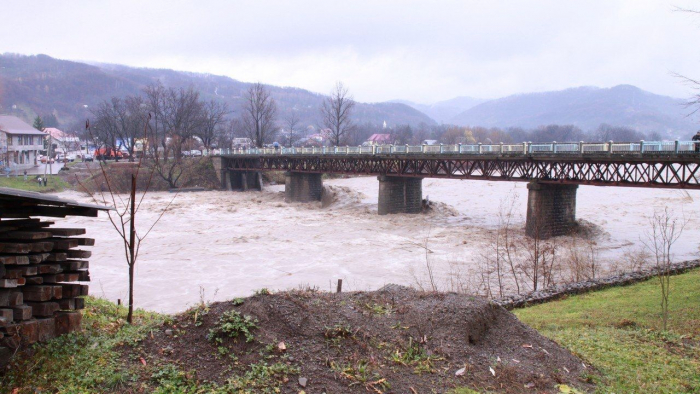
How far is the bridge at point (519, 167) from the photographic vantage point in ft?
104

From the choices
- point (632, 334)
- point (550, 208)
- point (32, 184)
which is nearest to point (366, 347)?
point (632, 334)

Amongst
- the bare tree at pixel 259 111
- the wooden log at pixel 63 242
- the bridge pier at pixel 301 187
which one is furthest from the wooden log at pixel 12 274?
the bare tree at pixel 259 111

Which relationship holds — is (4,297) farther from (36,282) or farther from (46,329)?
(46,329)

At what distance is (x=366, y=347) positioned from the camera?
288 inches

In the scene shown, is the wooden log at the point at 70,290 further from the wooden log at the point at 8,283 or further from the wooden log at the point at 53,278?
the wooden log at the point at 8,283

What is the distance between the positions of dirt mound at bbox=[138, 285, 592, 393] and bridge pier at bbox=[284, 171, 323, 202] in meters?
53.7

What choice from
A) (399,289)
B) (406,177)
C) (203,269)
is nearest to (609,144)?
(406,177)

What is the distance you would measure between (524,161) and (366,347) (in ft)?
111

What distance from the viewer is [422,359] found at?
7270 millimetres

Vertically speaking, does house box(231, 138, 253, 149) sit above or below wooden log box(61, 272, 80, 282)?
above

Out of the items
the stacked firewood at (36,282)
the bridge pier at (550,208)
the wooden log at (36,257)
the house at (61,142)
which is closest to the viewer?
the stacked firewood at (36,282)

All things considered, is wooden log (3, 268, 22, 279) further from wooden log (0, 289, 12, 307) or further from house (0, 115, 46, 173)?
house (0, 115, 46, 173)

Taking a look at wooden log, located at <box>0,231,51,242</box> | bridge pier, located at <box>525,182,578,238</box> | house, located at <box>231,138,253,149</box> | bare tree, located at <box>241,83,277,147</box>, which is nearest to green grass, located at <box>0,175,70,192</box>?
bare tree, located at <box>241,83,277,147</box>

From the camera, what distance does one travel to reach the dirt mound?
263 inches
